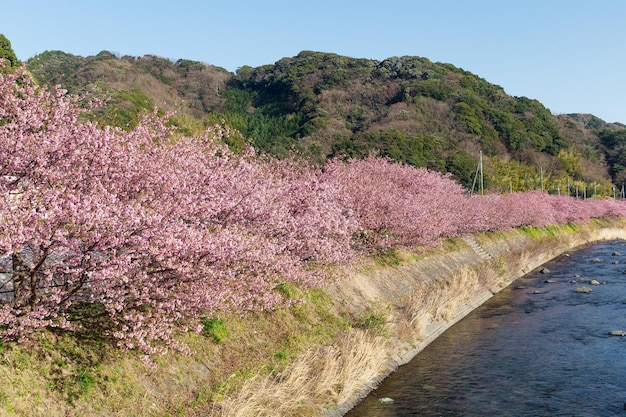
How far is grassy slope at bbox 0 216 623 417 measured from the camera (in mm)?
11094

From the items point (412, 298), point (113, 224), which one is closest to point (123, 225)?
point (113, 224)

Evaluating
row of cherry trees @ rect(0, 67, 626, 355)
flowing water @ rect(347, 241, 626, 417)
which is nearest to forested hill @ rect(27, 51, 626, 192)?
flowing water @ rect(347, 241, 626, 417)

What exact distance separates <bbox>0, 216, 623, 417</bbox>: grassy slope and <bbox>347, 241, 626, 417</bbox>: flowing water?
3.51 feet

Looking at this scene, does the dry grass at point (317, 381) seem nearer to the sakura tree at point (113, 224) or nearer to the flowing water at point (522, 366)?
the flowing water at point (522, 366)

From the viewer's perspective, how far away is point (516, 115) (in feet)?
448

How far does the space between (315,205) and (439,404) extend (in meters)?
8.26

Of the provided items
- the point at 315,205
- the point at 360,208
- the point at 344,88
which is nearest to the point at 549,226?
the point at 360,208

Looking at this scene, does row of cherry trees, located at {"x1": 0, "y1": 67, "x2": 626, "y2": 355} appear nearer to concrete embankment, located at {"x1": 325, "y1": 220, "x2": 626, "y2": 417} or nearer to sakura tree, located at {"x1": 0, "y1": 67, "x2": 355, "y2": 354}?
sakura tree, located at {"x1": 0, "y1": 67, "x2": 355, "y2": 354}

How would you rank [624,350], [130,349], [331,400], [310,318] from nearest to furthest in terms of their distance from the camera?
[130,349] < [331,400] < [310,318] < [624,350]

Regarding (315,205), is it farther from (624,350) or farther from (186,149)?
(624,350)

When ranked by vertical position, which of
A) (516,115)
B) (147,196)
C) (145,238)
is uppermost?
(516,115)

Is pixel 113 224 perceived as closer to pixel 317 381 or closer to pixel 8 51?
pixel 317 381

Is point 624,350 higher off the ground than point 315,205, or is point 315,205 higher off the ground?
point 315,205

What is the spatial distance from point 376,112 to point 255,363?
393 ft
